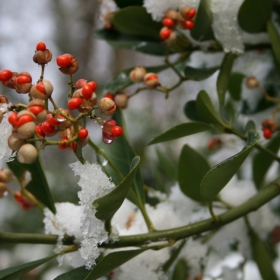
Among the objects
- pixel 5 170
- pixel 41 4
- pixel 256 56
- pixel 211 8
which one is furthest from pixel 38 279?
pixel 41 4

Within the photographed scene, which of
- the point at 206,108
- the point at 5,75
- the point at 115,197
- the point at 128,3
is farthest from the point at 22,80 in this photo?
the point at 128,3

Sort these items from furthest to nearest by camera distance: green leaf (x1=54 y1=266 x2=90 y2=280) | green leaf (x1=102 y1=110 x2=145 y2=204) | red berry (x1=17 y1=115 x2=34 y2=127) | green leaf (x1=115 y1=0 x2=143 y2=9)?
green leaf (x1=115 y1=0 x2=143 y2=9), green leaf (x1=102 y1=110 x2=145 y2=204), green leaf (x1=54 y1=266 x2=90 y2=280), red berry (x1=17 y1=115 x2=34 y2=127)

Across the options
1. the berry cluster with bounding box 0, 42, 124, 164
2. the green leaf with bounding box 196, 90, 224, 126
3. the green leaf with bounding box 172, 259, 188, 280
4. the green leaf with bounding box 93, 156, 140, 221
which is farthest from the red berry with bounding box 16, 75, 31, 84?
the green leaf with bounding box 172, 259, 188, 280

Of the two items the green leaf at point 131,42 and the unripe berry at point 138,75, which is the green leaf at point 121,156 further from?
the green leaf at point 131,42

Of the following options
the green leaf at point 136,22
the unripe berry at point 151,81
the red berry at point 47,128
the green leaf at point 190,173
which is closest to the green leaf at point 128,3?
the green leaf at point 136,22

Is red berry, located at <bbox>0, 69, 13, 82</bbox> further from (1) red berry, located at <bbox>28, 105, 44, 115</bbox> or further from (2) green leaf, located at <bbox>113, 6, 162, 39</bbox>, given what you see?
(2) green leaf, located at <bbox>113, 6, 162, 39</bbox>

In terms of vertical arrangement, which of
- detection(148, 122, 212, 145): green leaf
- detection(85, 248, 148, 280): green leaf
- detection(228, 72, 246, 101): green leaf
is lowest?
detection(85, 248, 148, 280): green leaf

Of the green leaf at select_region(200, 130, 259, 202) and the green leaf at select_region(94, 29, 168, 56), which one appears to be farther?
the green leaf at select_region(94, 29, 168, 56)
